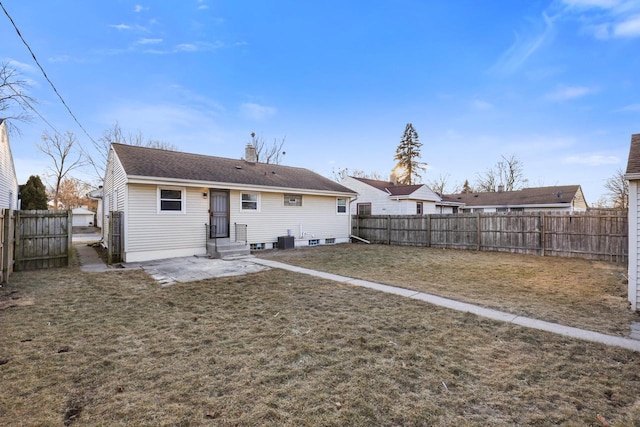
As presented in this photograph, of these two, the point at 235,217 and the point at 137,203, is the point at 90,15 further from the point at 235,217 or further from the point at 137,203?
the point at 235,217

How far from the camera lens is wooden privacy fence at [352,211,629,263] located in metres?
10.9

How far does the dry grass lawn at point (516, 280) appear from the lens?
16.5ft

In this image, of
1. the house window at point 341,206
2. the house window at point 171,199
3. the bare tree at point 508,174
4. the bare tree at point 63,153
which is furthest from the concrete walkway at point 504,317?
the bare tree at point 508,174

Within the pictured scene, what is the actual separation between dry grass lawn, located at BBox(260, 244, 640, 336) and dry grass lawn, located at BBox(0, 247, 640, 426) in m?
1.37

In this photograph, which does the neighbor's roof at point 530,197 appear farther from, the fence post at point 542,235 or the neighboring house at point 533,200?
the fence post at point 542,235

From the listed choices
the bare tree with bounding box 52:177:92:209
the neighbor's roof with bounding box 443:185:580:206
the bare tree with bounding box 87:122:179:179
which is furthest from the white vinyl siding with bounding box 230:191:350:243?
the bare tree with bounding box 52:177:92:209

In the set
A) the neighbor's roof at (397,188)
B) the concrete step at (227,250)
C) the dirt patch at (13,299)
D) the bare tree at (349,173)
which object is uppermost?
the bare tree at (349,173)

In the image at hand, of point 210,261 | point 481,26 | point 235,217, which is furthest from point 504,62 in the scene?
point 210,261

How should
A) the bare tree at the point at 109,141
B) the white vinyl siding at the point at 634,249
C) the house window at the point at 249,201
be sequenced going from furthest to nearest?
1. the bare tree at the point at 109,141
2. the house window at the point at 249,201
3. the white vinyl siding at the point at 634,249

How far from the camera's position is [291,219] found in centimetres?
1452

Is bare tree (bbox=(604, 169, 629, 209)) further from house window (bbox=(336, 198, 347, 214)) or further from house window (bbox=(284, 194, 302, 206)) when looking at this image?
house window (bbox=(284, 194, 302, 206))

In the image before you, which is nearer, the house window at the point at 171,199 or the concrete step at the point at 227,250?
the house window at the point at 171,199

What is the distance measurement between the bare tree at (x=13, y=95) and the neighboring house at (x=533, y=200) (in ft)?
92.3

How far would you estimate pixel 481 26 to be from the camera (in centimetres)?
1173
